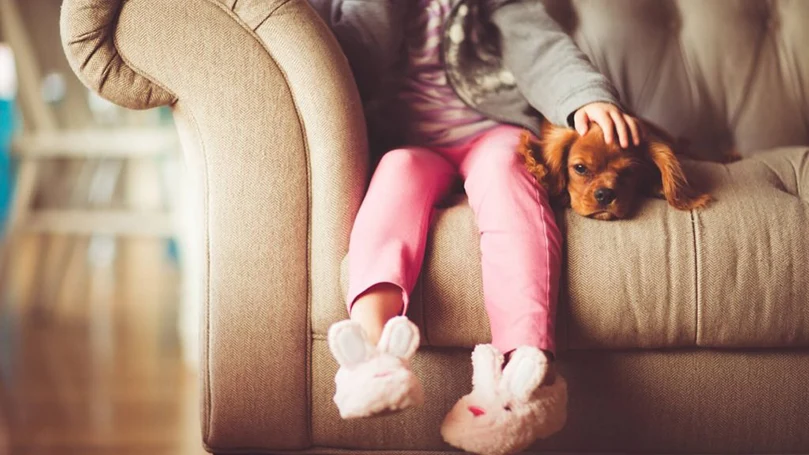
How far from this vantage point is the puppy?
99cm

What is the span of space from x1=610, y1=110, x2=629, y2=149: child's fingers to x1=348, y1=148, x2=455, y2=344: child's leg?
0.88ft

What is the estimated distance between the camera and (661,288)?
3.10ft

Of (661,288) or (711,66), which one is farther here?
(711,66)

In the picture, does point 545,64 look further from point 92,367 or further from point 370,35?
point 92,367

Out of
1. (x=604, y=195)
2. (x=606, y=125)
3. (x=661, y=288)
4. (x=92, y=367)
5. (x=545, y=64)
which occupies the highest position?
(x=545, y=64)

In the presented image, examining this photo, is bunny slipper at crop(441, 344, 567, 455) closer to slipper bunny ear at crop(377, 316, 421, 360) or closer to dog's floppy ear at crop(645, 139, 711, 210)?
slipper bunny ear at crop(377, 316, 421, 360)

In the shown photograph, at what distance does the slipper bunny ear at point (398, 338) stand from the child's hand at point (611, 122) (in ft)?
1.40

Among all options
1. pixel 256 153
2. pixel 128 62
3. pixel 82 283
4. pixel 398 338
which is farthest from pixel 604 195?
pixel 82 283

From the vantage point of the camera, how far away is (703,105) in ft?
5.19

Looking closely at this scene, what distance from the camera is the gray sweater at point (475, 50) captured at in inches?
47.6

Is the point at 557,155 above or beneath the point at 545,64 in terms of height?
beneath

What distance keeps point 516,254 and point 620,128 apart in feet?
0.90

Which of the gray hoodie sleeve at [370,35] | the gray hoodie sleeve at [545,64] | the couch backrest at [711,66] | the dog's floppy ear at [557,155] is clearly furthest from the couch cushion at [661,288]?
the couch backrest at [711,66]

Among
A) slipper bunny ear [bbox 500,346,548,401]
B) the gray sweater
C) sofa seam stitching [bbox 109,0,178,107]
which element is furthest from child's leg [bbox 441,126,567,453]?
sofa seam stitching [bbox 109,0,178,107]
